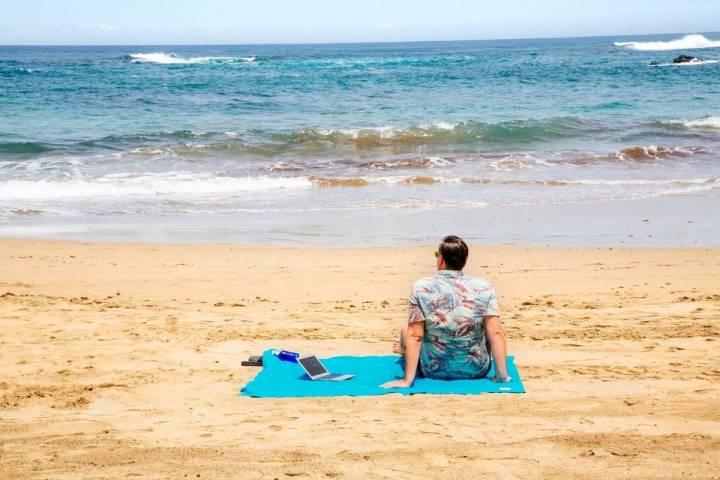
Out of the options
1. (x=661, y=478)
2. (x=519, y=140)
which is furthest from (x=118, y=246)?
(x=519, y=140)

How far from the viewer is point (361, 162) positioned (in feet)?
61.5

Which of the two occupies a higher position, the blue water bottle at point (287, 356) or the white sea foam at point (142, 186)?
the blue water bottle at point (287, 356)

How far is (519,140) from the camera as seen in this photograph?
72.2ft

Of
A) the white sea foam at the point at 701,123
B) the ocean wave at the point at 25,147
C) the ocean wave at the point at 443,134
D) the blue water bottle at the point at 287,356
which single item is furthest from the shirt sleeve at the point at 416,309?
the white sea foam at the point at 701,123

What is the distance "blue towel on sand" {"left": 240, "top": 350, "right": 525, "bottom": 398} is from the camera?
4967 mm

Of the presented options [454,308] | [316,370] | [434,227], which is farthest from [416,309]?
[434,227]

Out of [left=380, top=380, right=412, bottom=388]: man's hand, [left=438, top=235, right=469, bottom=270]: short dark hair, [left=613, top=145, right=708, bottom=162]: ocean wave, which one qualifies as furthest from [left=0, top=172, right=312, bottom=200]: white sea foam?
[left=438, top=235, right=469, bottom=270]: short dark hair

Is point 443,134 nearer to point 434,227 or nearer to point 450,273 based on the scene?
point 434,227

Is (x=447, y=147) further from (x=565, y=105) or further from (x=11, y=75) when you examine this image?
(x=11, y=75)

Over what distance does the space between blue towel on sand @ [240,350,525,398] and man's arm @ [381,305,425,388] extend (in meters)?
0.05

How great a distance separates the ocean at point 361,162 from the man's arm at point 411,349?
5467 mm

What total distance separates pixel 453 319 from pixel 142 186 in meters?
11.3

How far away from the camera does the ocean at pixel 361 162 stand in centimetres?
1162

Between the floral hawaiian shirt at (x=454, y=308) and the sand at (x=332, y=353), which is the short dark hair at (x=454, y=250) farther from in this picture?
the sand at (x=332, y=353)
